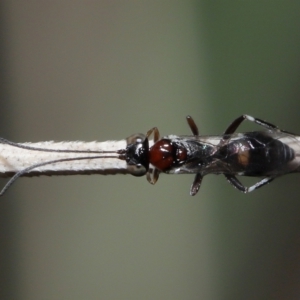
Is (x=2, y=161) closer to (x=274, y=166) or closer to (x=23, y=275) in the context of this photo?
(x=274, y=166)

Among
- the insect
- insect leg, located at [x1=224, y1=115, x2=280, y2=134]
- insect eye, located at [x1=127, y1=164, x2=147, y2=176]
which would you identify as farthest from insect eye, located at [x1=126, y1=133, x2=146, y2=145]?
insect leg, located at [x1=224, y1=115, x2=280, y2=134]

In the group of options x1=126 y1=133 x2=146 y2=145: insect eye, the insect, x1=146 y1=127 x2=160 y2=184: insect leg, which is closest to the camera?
the insect

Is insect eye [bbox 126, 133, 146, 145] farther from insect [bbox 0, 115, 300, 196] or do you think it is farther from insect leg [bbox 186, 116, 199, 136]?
insect leg [bbox 186, 116, 199, 136]

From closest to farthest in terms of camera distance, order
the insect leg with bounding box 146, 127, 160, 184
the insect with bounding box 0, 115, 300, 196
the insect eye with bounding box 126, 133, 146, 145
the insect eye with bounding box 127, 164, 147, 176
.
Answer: the insect with bounding box 0, 115, 300, 196, the insect eye with bounding box 127, 164, 147, 176, the insect eye with bounding box 126, 133, 146, 145, the insect leg with bounding box 146, 127, 160, 184

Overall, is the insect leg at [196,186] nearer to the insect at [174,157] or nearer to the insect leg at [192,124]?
the insect at [174,157]

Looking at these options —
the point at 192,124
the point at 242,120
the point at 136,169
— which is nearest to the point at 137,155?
the point at 136,169

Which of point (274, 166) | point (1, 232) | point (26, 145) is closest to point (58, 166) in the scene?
point (26, 145)

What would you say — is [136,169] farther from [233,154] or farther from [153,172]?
[233,154]

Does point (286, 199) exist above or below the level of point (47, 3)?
below
